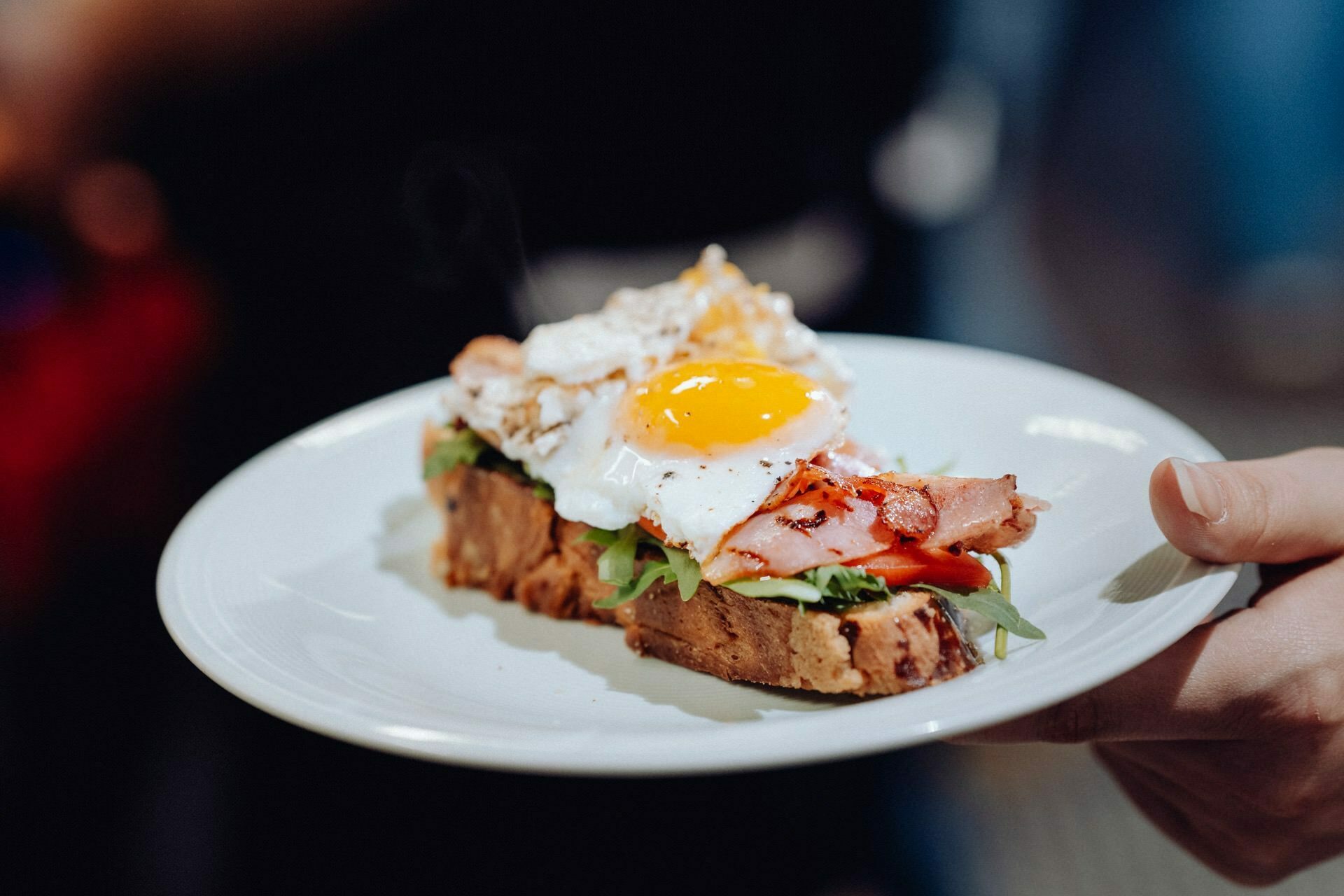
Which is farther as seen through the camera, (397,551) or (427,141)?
(427,141)

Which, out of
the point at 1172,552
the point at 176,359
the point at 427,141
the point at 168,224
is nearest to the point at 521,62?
the point at 427,141

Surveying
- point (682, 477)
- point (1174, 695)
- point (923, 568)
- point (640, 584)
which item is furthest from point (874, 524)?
point (1174, 695)

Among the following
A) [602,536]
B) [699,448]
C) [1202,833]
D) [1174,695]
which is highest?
[699,448]

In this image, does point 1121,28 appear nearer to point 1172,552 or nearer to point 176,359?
point 1172,552

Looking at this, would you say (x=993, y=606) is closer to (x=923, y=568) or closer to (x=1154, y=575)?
(x=923, y=568)

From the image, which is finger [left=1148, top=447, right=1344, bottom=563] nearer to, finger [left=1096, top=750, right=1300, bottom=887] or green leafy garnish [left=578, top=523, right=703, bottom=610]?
finger [left=1096, top=750, right=1300, bottom=887]
